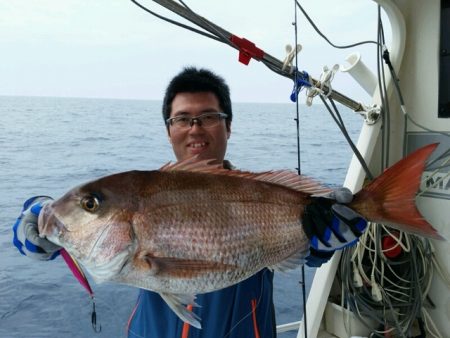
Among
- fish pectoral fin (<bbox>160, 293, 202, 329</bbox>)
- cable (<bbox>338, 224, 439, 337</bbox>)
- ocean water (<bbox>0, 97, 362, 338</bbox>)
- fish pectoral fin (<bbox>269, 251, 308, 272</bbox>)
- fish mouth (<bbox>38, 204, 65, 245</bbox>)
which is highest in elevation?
fish mouth (<bbox>38, 204, 65, 245</bbox>)

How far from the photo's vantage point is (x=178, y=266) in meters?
1.12

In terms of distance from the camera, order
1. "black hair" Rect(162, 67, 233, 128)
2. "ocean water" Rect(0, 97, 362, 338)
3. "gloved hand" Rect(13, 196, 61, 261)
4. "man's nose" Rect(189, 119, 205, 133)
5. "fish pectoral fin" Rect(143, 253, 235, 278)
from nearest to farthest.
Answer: "fish pectoral fin" Rect(143, 253, 235, 278) → "gloved hand" Rect(13, 196, 61, 261) → "man's nose" Rect(189, 119, 205, 133) → "black hair" Rect(162, 67, 233, 128) → "ocean water" Rect(0, 97, 362, 338)

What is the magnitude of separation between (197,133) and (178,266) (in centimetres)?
79

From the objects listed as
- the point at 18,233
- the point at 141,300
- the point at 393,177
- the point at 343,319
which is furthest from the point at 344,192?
the point at 343,319

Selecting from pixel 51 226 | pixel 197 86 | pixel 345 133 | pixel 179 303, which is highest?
pixel 197 86

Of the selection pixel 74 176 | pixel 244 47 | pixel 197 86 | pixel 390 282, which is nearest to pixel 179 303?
pixel 197 86

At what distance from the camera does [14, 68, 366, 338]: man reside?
142 cm

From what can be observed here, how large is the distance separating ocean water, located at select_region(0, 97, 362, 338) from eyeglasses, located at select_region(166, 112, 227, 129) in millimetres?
702

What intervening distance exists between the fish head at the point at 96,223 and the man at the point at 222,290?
27 cm

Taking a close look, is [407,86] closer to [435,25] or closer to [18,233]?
[435,25]

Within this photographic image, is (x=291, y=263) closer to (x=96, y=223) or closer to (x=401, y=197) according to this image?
(x=401, y=197)

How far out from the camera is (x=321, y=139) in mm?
20969

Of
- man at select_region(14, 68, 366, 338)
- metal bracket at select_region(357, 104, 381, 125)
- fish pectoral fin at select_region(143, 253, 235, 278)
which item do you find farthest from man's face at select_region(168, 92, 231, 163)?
metal bracket at select_region(357, 104, 381, 125)

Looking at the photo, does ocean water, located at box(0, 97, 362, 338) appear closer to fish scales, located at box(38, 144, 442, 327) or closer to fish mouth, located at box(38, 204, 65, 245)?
fish scales, located at box(38, 144, 442, 327)
